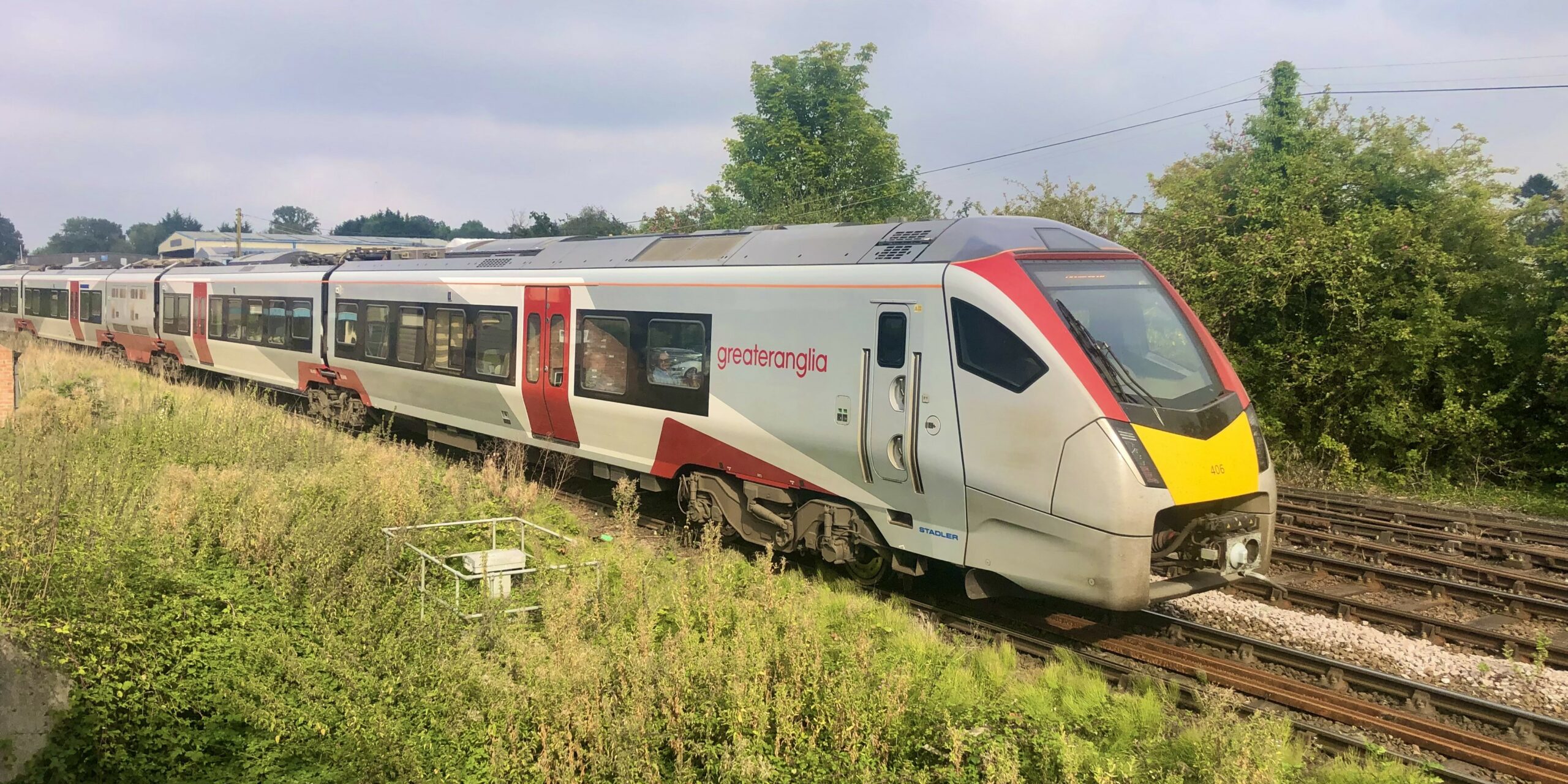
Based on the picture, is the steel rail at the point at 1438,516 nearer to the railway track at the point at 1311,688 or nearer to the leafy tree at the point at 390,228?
the railway track at the point at 1311,688

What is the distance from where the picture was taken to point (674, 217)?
36688 millimetres

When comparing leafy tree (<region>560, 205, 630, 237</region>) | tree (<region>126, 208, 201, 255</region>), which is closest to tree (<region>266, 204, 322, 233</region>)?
tree (<region>126, 208, 201, 255</region>)

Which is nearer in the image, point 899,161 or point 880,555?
point 880,555

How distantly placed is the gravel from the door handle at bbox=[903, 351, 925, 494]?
2.75m

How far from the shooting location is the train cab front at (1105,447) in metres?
6.30

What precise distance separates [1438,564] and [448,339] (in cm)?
1117

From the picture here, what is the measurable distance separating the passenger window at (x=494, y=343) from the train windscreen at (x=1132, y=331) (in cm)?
619

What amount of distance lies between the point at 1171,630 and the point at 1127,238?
11717 mm

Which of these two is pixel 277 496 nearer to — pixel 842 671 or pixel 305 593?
pixel 305 593

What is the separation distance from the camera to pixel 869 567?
842 cm

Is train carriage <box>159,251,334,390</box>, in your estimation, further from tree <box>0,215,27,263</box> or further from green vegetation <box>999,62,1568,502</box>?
tree <box>0,215,27,263</box>

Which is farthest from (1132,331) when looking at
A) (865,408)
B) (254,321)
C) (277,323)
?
(254,321)

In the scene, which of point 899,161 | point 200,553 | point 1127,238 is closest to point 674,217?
point 899,161

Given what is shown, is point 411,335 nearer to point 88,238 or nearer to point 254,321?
point 254,321
